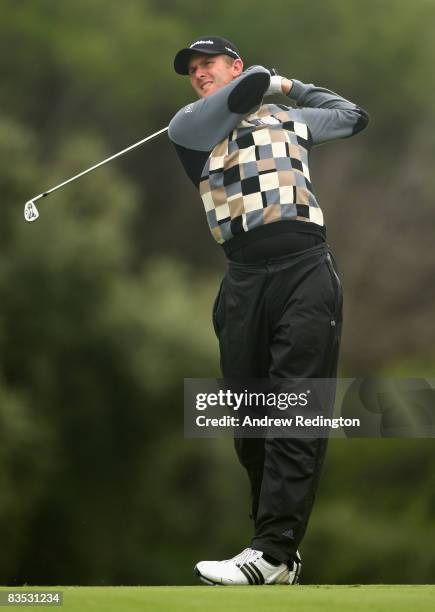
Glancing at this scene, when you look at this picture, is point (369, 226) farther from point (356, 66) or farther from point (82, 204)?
point (82, 204)

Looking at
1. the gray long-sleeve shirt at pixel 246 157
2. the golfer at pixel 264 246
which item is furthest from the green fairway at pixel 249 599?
the gray long-sleeve shirt at pixel 246 157

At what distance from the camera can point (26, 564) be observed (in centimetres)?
450

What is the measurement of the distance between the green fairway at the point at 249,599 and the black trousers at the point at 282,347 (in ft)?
0.58

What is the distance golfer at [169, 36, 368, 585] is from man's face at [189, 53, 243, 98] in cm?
18

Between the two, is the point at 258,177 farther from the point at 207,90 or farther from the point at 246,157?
the point at 207,90

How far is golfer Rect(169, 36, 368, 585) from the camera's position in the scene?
2.29 metres

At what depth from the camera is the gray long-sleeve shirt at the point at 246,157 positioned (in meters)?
2.34

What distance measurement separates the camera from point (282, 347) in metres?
2.30

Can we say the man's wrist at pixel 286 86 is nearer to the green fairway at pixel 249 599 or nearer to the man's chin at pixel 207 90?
the man's chin at pixel 207 90

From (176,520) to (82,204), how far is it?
1.29 m

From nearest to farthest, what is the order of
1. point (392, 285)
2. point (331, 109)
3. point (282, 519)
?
point (282, 519), point (331, 109), point (392, 285)

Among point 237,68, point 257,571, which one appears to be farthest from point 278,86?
point 257,571

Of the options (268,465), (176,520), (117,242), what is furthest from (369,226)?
(268,465)

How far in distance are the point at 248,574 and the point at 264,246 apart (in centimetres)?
66
